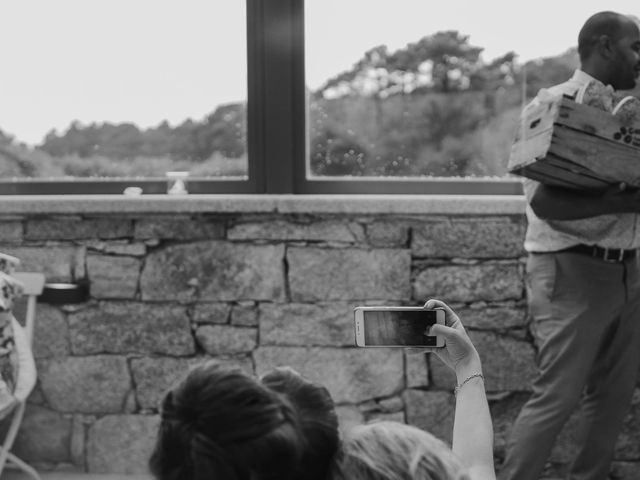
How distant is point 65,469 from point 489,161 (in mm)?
2012

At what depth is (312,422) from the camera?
947 millimetres

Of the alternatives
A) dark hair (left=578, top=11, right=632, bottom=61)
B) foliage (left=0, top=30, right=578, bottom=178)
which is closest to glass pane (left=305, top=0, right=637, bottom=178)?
foliage (left=0, top=30, right=578, bottom=178)

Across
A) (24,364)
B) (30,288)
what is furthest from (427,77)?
(24,364)

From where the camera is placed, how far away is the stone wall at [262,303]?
2910 mm

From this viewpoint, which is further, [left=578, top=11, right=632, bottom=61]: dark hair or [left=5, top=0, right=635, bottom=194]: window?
[left=5, top=0, right=635, bottom=194]: window

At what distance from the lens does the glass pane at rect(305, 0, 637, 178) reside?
300 centimetres

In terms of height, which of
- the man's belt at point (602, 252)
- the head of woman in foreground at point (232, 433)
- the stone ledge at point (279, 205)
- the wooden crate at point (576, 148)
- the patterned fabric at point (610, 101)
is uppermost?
the patterned fabric at point (610, 101)

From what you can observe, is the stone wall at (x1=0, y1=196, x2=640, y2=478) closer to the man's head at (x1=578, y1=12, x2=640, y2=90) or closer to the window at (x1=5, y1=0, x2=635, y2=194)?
the window at (x1=5, y1=0, x2=635, y2=194)

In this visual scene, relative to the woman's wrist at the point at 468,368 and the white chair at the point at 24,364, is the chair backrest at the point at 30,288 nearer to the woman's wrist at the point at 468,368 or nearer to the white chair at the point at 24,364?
the white chair at the point at 24,364

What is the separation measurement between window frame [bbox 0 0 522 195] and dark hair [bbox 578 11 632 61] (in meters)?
0.73

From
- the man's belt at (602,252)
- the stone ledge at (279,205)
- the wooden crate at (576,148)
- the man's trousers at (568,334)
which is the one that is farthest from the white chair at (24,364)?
the man's belt at (602,252)

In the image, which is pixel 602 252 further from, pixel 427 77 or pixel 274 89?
pixel 274 89

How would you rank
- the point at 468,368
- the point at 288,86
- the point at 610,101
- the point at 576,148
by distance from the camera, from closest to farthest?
the point at 468,368 < the point at 576,148 < the point at 610,101 < the point at 288,86

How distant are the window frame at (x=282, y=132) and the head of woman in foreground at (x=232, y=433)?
2.15 m
